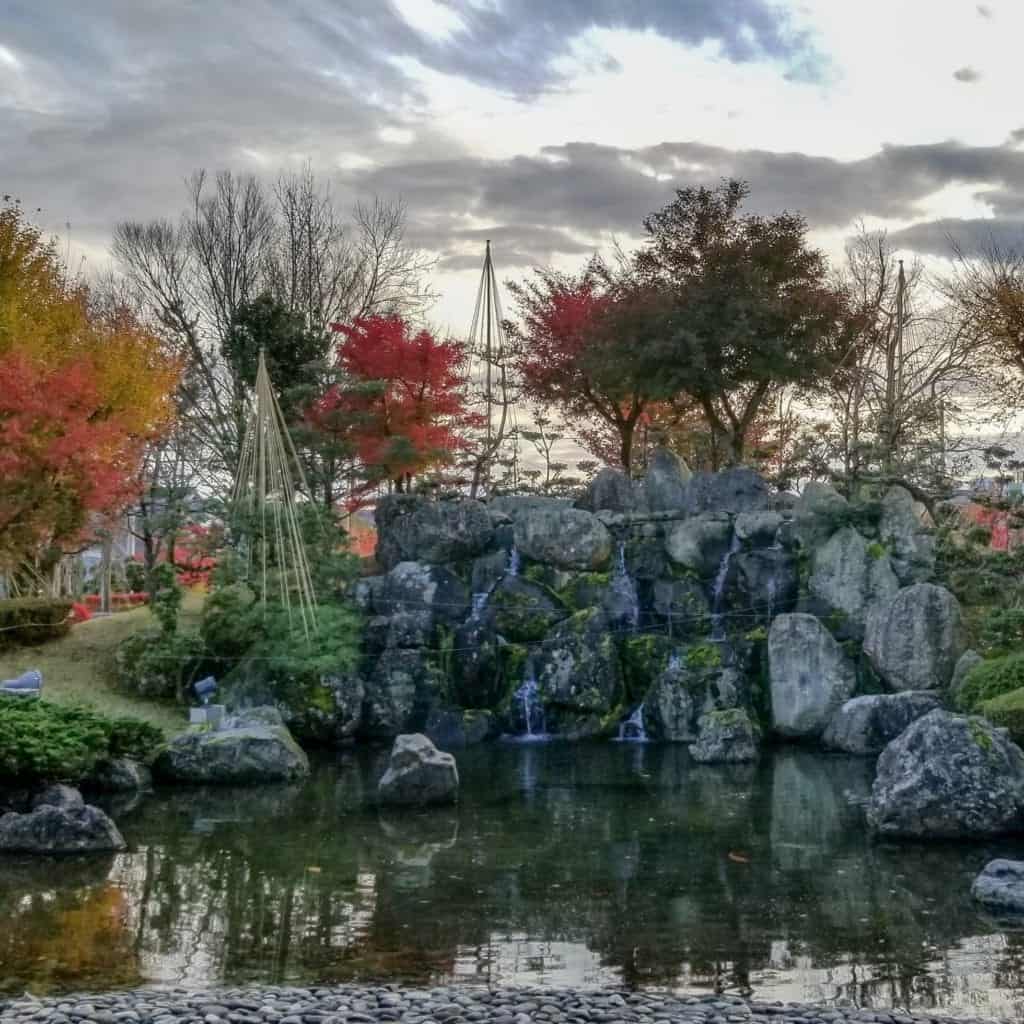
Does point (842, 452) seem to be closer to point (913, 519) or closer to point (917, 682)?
point (913, 519)

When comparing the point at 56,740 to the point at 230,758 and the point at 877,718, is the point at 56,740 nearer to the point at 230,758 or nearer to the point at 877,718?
the point at 230,758

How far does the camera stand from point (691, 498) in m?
22.9

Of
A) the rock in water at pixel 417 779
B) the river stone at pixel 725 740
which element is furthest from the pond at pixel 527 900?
the river stone at pixel 725 740

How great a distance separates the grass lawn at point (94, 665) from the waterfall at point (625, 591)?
737 cm

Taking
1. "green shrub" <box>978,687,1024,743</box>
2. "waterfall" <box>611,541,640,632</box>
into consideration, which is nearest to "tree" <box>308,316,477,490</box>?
"waterfall" <box>611,541,640,632</box>

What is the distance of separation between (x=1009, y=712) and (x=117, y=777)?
10.2 metres

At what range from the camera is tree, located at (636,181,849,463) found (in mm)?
24547

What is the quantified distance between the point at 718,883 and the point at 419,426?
14.8 m

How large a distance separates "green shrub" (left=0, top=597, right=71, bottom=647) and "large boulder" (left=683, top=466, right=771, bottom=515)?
11424mm

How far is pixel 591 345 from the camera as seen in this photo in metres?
25.7

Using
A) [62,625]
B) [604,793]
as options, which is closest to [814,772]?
[604,793]

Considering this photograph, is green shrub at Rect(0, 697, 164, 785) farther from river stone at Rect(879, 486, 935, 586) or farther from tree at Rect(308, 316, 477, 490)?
river stone at Rect(879, 486, 935, 586)

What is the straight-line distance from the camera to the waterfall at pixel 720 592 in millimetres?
20859

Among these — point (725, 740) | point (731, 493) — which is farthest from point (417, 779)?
point (731, 493)
